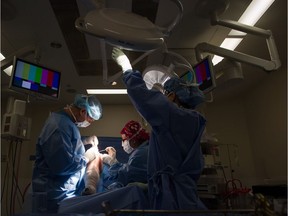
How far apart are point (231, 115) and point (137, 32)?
3364 millimetres

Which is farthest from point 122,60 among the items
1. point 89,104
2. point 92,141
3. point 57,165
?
point 92,141

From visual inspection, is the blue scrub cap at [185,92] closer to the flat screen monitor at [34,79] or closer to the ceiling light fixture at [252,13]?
the ceiling light fixture at [252,13]

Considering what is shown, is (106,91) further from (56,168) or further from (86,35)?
(56,168)

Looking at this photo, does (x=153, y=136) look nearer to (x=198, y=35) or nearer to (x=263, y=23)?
(x=198, y=35)

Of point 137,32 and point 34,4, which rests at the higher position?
→ point 34,4

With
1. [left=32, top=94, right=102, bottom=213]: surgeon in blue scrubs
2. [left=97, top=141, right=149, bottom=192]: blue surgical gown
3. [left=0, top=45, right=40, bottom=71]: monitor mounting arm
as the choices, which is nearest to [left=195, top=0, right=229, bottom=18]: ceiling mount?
[left=97, top=141, right=149, bottom=192]: blue surgical gown

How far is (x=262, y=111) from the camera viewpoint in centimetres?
362

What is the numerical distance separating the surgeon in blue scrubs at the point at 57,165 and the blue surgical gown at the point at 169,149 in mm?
742

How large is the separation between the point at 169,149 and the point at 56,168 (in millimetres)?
927

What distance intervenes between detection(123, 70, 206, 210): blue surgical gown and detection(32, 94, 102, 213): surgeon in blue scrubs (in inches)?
29.2

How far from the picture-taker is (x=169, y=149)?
1.34 metres

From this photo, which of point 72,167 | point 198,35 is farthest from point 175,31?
point 72,167

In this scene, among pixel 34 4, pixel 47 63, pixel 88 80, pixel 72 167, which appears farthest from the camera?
pixel 88 80

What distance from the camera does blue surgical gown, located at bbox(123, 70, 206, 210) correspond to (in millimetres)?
1300
